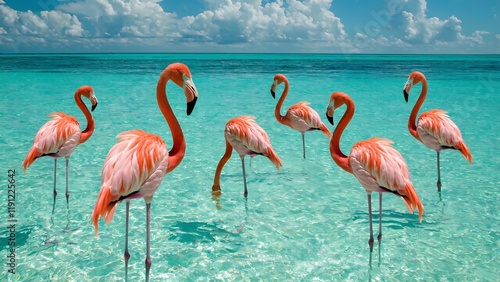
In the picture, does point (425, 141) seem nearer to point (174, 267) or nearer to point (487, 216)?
point (487, 216)

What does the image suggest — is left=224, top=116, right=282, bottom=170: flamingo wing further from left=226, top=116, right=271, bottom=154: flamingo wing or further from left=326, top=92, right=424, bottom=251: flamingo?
left=326, top=92, right=424, bottom=251: flamingo

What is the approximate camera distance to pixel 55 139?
14.2 feet

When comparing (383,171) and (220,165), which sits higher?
(383,171)

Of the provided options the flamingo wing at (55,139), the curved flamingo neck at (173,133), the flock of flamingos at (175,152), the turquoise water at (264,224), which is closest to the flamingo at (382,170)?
the flock of flamingos at (175,152)

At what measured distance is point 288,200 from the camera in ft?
17.1

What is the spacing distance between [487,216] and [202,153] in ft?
14.9

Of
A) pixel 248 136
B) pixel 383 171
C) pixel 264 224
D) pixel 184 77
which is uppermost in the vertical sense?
pixel 184 77

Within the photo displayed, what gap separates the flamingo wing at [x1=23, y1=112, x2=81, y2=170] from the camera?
4266mm

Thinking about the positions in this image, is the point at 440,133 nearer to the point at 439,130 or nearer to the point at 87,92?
the point at 439,130

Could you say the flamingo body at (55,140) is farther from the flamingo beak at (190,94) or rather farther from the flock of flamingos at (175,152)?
the flamingo beak at (190,94)

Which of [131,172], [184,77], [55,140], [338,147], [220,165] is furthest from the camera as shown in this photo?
[220,165]

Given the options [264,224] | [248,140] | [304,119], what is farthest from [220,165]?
[304,119]

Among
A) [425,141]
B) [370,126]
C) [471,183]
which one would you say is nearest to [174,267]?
[425,141]

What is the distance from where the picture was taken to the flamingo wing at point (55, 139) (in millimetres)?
4266
